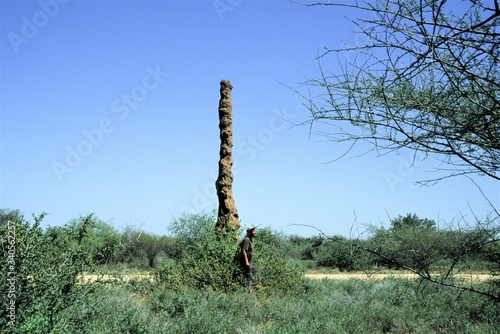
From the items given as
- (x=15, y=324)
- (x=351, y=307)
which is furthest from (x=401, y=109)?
(x=351, y=307)

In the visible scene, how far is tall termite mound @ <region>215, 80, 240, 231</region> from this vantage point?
1616cm

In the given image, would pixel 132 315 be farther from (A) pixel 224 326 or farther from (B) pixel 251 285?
(B) pixel 251 285

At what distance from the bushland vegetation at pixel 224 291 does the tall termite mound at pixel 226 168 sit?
0.73 metres

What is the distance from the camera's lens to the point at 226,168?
1691 centimetres

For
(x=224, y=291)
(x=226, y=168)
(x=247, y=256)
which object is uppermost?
(x=226, y=168)

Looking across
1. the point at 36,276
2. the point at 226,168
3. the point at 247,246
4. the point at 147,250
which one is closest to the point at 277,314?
the point at 247,246

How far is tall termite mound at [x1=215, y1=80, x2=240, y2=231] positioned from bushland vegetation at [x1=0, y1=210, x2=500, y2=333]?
730mm

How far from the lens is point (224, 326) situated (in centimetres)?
779

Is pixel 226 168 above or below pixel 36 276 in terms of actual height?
above

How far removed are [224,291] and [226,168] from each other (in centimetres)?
526

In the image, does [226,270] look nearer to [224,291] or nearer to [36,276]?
[224,291]

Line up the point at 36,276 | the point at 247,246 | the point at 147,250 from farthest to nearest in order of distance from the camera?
the point at 147,250
the point at 247,246
the point at 36,276

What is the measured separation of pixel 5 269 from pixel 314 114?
13.0 feet

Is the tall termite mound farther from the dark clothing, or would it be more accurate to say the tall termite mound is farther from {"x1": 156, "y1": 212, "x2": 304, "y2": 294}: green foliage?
the dark clothing
